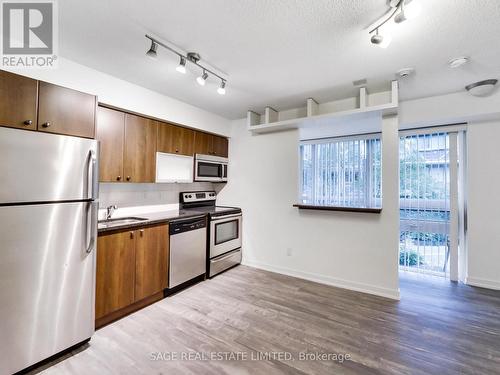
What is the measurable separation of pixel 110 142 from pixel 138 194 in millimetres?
866

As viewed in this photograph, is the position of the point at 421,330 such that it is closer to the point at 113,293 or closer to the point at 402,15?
the point at 402,15

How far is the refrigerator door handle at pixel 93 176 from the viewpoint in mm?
1943

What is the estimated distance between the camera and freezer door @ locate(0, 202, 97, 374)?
5.17 feet

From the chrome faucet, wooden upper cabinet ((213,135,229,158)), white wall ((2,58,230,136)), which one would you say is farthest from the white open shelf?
the chrome faucet

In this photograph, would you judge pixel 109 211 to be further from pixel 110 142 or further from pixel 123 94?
pixel 123 94

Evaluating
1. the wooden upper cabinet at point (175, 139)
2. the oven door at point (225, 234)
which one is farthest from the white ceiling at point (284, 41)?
the oven door at point (225, 234)

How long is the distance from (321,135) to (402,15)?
310 centimetres

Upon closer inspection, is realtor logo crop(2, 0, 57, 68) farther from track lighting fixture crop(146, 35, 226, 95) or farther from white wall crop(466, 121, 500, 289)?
white wall crop(466, 121, 500, 289)

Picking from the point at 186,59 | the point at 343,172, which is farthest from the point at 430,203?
the point at 186,59

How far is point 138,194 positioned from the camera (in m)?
3.21

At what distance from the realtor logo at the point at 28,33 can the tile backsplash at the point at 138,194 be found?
52.8 inches

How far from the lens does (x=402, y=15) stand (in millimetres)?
1443

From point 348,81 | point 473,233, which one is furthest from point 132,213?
point 473,233

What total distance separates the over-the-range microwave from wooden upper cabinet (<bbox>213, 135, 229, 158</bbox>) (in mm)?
88
